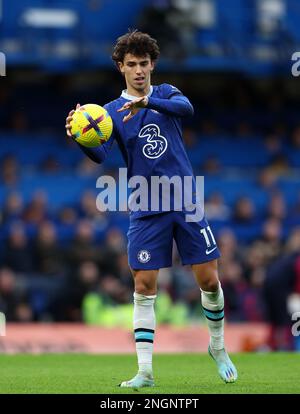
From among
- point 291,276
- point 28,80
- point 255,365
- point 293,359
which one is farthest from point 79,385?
point 28,80

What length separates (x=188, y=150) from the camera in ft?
71.6

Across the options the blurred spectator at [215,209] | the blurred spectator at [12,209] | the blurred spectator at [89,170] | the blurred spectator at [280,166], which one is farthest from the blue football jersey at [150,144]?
the blurred spectator at [280,166]

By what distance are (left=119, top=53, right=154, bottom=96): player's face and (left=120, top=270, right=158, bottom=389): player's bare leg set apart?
1.26 metres

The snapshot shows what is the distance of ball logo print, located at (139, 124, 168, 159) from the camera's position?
7.47 m

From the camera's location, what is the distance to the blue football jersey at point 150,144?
24.5ft

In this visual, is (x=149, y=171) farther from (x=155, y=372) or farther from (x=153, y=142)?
(x=155, y=372)

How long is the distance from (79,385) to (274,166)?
14.7 metres

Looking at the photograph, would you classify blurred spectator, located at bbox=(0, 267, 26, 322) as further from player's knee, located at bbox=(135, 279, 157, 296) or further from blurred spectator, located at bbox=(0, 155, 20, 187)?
player's knee, located at bbox=(135, 279, 157, 296)

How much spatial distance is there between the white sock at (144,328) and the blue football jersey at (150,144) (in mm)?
598

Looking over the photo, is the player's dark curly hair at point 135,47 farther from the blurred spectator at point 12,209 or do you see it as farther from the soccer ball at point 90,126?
the blurred spectator at point 12,209

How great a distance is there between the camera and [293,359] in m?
10.4

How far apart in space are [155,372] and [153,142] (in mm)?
2280

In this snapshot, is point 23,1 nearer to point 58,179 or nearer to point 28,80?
point 28,80

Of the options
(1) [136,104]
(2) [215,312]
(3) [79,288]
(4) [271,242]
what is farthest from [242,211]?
(1) [136,104]
